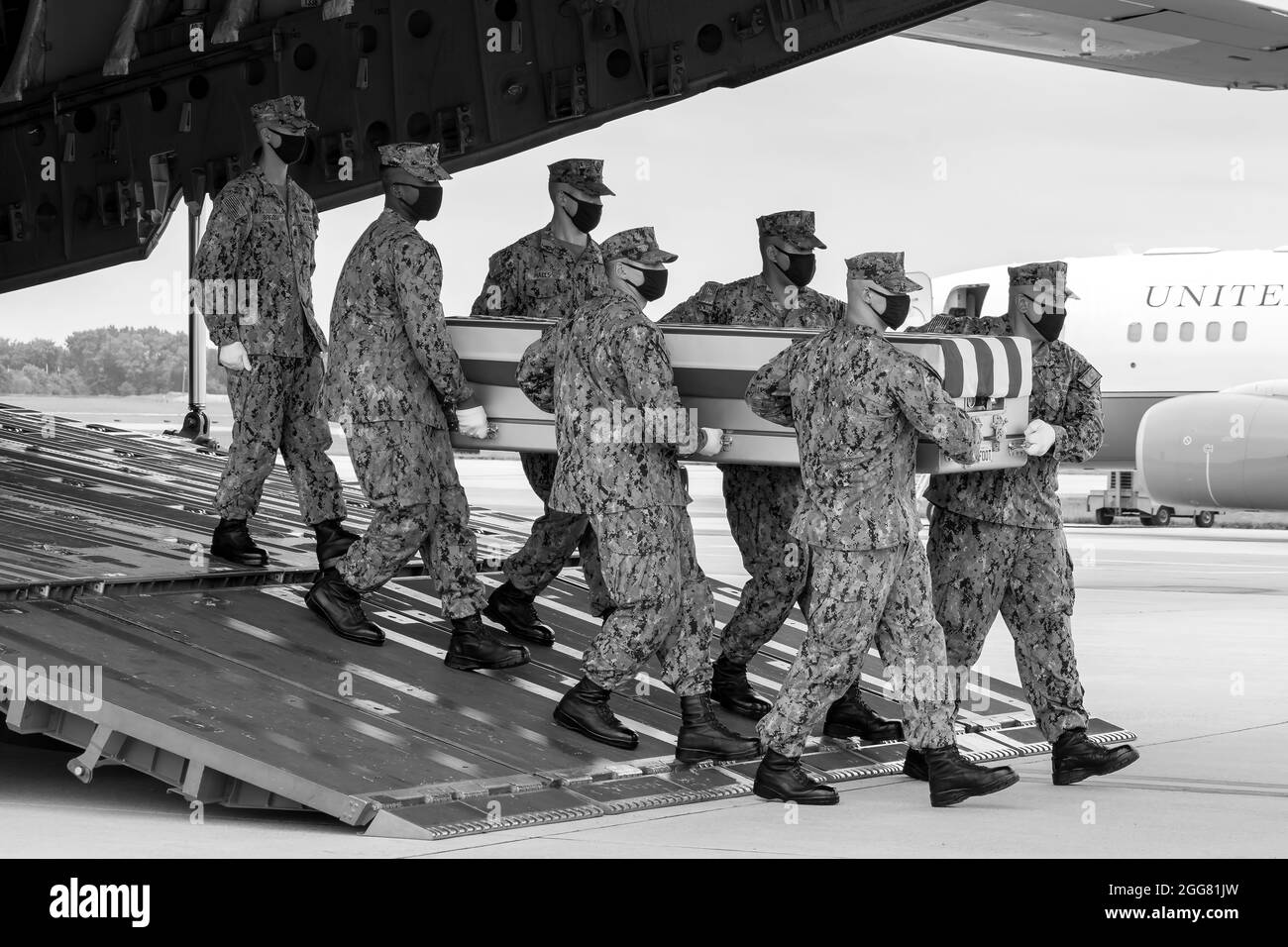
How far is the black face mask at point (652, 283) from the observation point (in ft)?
20.4

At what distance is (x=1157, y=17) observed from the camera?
9.70 metres

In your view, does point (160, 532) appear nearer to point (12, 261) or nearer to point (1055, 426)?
point (1055, 426)

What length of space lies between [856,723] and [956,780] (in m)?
1.03

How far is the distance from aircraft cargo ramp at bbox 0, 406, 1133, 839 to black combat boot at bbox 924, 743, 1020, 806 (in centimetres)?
56

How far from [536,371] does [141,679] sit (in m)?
1.76

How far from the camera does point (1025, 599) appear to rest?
6465mm

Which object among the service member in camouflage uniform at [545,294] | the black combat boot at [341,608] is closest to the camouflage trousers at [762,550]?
the service member in camouflage uniform at [545,294]

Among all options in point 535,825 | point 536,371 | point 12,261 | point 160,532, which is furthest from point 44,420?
point 535,825

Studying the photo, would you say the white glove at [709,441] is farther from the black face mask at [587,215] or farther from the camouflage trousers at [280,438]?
the camouflage trousers at [280,438]

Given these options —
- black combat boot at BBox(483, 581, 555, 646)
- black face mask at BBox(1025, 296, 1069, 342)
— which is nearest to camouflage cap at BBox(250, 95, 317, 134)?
black combat boot at BBox(483, 581, 555, 646)

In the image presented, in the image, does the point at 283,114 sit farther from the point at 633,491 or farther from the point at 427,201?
the point at 633,491

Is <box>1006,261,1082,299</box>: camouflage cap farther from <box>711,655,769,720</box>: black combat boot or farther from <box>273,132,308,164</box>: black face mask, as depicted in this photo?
<box>273,132,308,164</box>: black face mask

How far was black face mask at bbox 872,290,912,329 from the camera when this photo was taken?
589 cm

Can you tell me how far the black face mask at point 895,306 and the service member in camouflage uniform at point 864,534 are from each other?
32 millimetres
